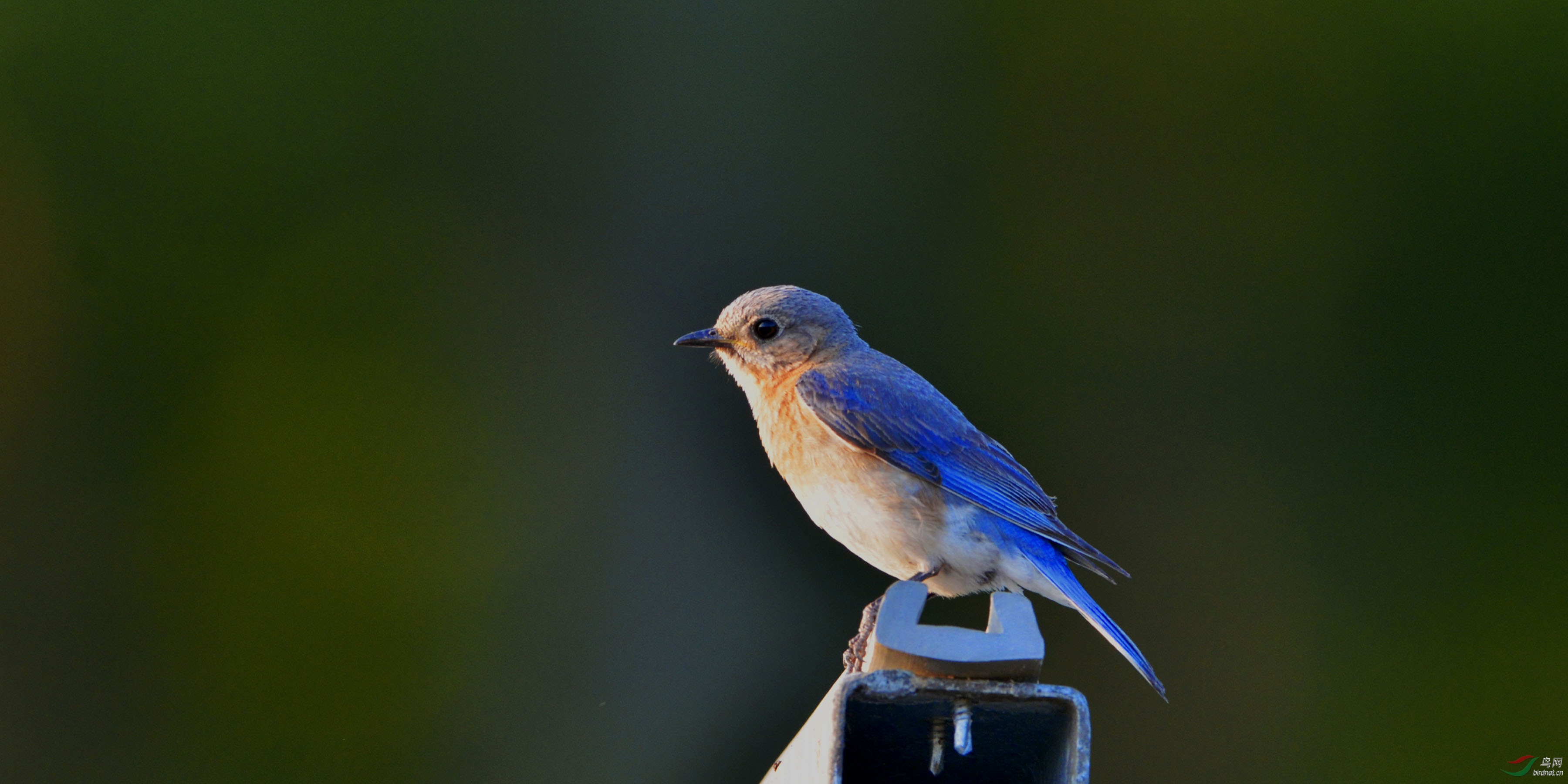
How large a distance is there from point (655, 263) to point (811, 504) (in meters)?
1.84

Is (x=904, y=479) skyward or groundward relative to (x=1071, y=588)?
skyward

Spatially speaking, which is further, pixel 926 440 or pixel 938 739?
pixel 926 440

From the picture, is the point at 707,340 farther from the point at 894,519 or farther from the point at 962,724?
the point at 962,724

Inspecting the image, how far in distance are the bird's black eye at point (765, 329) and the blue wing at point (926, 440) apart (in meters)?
0.18

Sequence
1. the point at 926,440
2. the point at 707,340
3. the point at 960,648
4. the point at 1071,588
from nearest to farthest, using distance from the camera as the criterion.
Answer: the point at 960,648 < the point at 1071,588 < the point at 926,440 < the point at 707,340

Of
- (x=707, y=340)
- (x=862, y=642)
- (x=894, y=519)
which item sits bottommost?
(x=862, y=642)

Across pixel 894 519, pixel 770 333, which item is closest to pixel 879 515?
pixel 894 519

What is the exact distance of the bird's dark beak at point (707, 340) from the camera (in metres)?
3.26

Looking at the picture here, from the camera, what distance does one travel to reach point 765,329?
3303 millimetres

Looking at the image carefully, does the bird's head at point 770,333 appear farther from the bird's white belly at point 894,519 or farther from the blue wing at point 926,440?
the bird's white belly at point 894,519

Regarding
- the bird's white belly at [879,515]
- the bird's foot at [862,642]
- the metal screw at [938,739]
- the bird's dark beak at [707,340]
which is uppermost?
the bird's dark beak at [707,340]

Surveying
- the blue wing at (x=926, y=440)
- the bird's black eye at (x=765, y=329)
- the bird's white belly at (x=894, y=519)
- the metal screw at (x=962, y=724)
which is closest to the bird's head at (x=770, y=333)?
the bird's black eye at (x=765, y=329)

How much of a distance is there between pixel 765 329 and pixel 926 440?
0.58 metres

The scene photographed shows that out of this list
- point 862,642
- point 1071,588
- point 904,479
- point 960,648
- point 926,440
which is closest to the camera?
point 960,648
